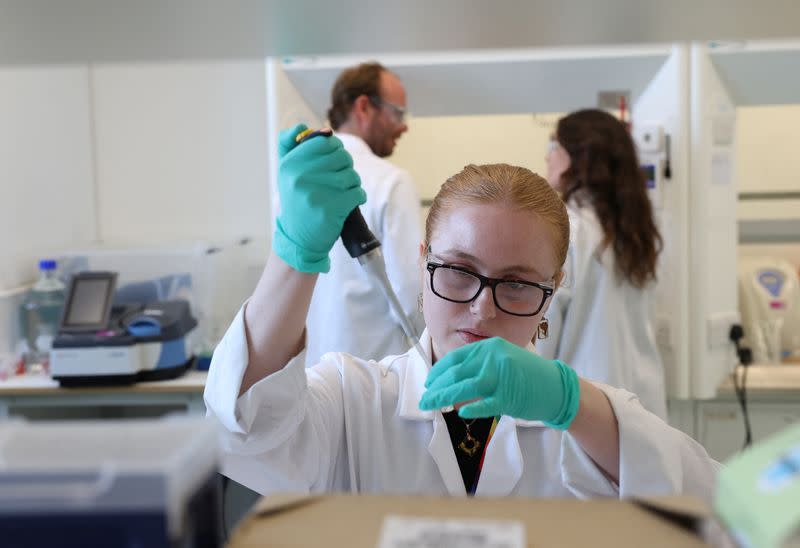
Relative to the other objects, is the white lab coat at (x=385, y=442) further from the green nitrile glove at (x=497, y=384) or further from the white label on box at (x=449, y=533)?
the white label on box at (x=449, y=533)

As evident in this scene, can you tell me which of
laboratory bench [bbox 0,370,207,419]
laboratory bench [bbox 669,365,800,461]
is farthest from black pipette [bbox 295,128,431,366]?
laboratory bench [bbox 669,365,800,461]

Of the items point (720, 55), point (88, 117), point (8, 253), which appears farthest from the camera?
point (88, 117)

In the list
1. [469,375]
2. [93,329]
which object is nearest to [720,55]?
[469,375]

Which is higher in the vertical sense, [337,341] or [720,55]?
[720,55]

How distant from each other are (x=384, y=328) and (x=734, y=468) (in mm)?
1738

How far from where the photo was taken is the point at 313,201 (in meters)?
0.91

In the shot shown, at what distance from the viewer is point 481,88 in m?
2.51

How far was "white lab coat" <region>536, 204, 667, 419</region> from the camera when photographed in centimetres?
216

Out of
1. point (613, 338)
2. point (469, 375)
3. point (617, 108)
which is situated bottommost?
point (613, 338)

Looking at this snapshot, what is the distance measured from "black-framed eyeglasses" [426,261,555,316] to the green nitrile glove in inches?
6.6

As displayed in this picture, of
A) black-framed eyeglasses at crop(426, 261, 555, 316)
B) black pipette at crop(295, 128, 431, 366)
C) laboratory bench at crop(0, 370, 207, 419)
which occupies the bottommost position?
laboratory bench at crop(0, 370, 207, 419)

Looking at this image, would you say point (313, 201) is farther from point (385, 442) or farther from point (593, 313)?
point (593, 313)

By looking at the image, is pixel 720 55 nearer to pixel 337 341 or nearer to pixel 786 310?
pixel 786 310

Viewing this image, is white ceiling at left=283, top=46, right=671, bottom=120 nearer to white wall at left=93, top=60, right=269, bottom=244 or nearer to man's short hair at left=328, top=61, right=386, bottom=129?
man's short hair at left=328, top=61, right=386, bottom=129
